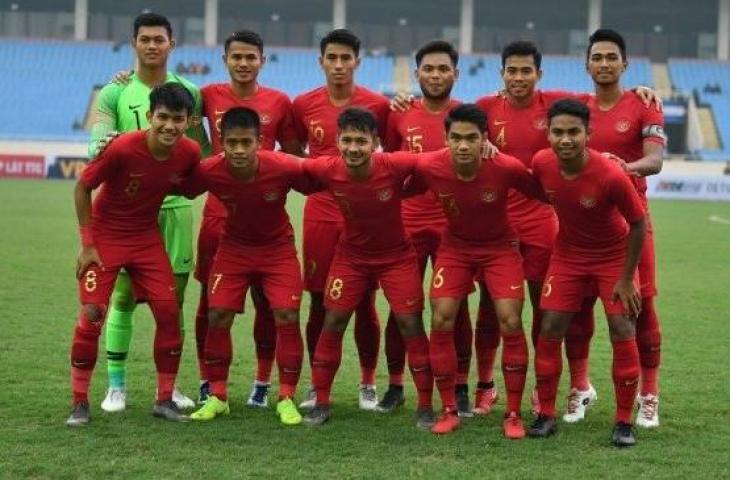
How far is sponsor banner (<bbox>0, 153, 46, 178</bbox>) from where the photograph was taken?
112 ft

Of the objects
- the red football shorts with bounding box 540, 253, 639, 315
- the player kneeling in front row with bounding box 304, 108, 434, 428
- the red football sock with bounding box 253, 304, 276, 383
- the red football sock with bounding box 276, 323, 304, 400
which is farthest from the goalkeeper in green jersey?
the red football shorts with bounding box 540, 253, 639, 315

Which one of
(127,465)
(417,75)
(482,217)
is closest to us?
(127,465)

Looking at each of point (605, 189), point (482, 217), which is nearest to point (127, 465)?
point (482, 217)

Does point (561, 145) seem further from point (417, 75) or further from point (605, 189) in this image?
point (417, 75)

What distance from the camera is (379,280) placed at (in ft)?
20.6

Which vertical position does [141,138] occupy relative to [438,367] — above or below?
above

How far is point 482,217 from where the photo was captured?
19.8 feet

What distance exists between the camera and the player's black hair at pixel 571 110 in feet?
18.5

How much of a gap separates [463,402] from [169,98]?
2.38 m

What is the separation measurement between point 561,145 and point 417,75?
1.20 metres

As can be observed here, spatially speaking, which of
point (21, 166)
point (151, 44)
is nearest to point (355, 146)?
point (151, 44)

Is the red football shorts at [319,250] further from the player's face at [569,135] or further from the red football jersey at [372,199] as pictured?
the player's face at [569,135]

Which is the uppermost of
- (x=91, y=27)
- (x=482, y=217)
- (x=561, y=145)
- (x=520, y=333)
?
(x=91, y=27)

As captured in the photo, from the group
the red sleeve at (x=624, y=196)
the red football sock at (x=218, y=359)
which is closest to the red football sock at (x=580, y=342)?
the red sleeve at (x=624, y=196)
